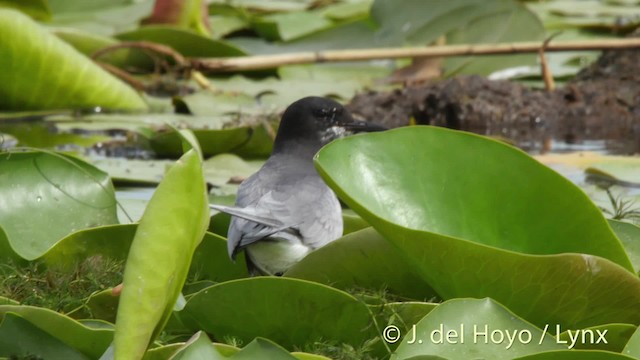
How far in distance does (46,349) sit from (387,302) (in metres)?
0.77

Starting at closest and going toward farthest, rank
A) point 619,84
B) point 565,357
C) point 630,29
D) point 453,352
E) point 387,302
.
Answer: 1. point 565,357
2. point 453,352
3. point 387,302
4. point 619,84
5. point 630,29

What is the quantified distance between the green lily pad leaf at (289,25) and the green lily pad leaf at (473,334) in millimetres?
5463

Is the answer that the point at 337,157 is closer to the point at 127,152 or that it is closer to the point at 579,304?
A: the point at 579,304

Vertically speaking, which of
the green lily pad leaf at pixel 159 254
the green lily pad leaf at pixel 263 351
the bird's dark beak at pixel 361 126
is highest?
the green lily pad leaf at pixel 159 254

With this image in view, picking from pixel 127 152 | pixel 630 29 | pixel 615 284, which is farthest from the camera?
pixel 630 29

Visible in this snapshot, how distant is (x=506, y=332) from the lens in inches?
90.8

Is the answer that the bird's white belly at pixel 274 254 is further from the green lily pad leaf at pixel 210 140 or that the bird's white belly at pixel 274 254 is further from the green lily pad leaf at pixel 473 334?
the green lily pad leaf at pixel 210 140

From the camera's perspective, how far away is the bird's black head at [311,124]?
Result: 4.14 metres

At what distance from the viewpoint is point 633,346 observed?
2.28 meters

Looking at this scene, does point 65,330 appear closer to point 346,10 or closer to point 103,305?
point 103,305

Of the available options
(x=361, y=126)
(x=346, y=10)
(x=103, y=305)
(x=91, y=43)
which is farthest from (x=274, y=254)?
(x=346, y=10)

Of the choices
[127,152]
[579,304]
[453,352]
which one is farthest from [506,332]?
[127,152]

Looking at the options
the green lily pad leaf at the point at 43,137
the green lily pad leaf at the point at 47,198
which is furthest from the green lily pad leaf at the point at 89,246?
the green lily pad leaf at the point at 43,137

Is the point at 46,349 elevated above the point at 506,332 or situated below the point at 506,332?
below
